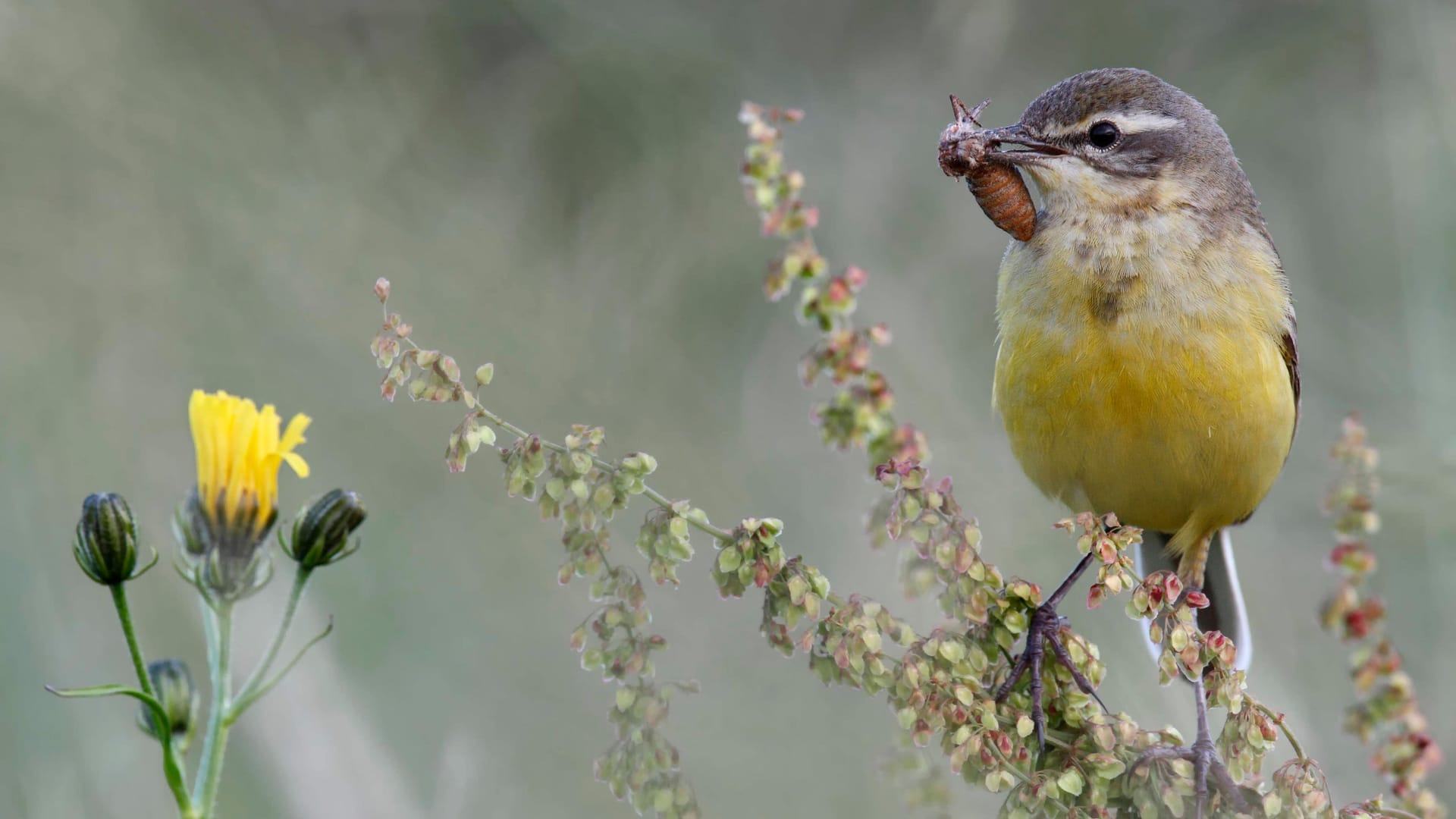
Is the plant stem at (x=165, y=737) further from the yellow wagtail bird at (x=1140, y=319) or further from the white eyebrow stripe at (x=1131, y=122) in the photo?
the white eyebrow stripe at (x=1131, y=122)

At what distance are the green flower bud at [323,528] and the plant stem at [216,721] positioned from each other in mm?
121

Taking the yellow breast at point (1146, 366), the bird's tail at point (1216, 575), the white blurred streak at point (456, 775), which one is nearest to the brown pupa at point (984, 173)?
the yellow breast at point (1146, 366)

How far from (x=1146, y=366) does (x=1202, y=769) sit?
3.77ft

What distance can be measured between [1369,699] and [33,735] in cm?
224

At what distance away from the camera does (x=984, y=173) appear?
3012 mm

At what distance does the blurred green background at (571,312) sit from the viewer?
3307 mm

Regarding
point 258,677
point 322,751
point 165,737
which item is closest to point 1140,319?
point 322,751

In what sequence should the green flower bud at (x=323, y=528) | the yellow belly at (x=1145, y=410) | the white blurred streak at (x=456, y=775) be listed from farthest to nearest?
1. the yellow belly at (x=1145, y=410)
2. the white blurred streak at (x=456, y=775)
3. the green flower bud at (x=323, y=528)

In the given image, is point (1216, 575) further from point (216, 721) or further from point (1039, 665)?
point (216, 721)

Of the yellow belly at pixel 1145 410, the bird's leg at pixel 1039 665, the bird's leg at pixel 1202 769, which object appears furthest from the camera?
the yellow belly at pixel 1145 410

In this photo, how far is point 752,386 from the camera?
14.6 ft

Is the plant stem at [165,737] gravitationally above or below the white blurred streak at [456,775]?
below

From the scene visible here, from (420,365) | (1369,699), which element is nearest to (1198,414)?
(1369,699)

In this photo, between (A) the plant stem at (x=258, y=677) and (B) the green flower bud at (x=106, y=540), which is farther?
(B) the green flower bud at (x=106, y=540)
